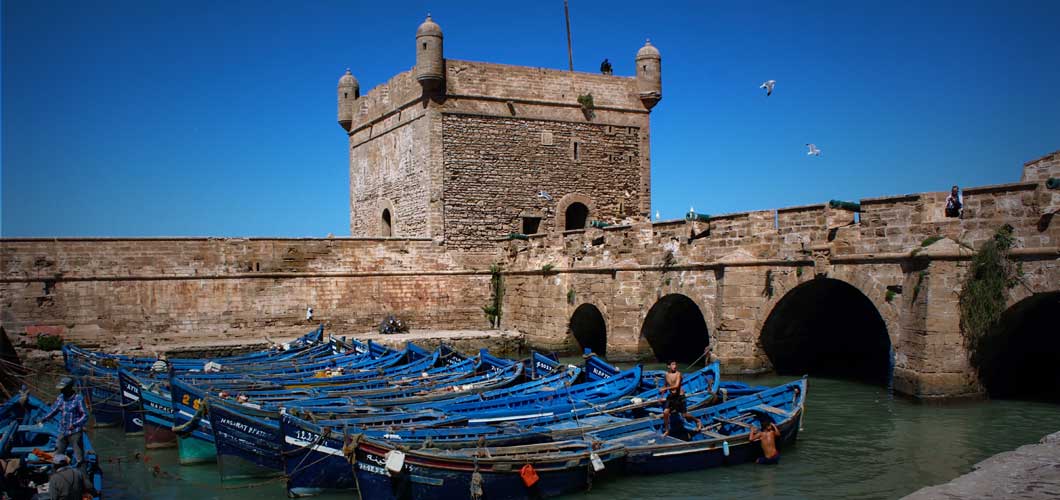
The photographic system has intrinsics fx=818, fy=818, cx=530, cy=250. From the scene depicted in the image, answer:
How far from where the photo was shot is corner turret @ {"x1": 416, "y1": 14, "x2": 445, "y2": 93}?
23.6 m

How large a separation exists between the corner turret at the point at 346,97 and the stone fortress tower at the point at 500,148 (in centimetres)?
121

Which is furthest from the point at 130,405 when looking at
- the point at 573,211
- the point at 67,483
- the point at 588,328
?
the point at 573,211

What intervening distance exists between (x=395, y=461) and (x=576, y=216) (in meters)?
18.6

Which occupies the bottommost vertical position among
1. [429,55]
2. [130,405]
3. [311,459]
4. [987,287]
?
[311,459]

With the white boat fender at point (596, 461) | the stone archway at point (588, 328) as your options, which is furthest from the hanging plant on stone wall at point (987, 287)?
the stone archway at point (588, 328)

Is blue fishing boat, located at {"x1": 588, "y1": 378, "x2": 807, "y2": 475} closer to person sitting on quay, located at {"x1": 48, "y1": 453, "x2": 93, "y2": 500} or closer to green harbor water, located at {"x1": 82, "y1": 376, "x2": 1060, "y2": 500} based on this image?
green harbor water, located at {"x1": 82, "y1": 376, "x2": 1060, "y2": 500}

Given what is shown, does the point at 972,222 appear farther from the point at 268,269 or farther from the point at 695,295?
the point at 268,269

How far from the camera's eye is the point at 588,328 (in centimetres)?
2297

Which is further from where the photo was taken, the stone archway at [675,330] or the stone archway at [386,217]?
the stone archway at [386,217]

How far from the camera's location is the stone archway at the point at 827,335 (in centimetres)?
1691

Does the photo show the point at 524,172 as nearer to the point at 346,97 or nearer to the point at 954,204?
the point at 346,97

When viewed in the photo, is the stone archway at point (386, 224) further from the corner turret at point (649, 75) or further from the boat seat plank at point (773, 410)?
the boat seat plank at point (773, 410)

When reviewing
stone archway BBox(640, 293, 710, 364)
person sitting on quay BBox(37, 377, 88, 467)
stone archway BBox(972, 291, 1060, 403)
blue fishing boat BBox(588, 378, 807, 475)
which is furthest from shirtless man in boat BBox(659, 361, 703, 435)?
person sitting on quay BBox(37, 377, 88, 467)

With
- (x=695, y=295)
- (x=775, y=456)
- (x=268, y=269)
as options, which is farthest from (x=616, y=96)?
(x=775, y=456)
